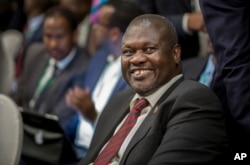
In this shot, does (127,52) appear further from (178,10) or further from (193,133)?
(178,10)

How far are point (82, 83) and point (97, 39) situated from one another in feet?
1.06

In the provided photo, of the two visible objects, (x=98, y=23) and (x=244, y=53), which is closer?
(x=244, y=53)

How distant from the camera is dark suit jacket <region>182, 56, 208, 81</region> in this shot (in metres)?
3.21

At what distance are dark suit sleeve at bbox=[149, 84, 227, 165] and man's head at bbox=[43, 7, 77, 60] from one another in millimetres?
2240

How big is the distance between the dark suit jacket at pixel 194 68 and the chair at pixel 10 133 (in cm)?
100

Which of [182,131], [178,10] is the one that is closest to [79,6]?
[178,10]

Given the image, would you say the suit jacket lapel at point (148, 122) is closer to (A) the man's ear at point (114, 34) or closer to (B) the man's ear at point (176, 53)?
(B) the man's ear at point (176, 53)

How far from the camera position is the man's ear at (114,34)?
376 cm

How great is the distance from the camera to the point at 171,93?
2.36 metres

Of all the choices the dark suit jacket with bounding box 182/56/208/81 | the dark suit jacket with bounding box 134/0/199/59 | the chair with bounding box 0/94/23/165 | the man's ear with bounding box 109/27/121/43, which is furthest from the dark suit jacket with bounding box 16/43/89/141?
the chair with bounding box 0/94/23/165

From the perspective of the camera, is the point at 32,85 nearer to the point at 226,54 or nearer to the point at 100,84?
the point at 100,84

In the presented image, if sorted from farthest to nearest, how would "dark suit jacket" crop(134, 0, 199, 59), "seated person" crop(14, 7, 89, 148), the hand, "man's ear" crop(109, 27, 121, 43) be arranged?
1. "seated person" crop(14, 7, 89, 148)
2. "man's ear" crop(109, 27, 121, 43)
3. "dark suit jacket" crop(134, 0, 199, 59)
4. the hand

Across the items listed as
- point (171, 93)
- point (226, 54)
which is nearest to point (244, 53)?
point (226, 54)

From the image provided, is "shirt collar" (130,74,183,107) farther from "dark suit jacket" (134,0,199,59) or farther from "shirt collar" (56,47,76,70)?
"shirt collar" (56,47,76,70)
